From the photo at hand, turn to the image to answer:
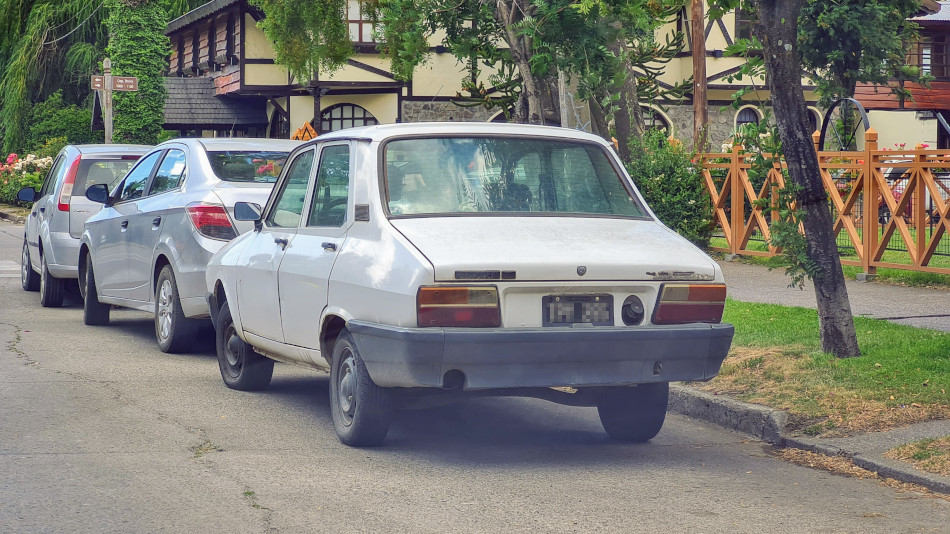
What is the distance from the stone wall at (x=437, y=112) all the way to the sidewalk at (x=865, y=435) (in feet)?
77.3

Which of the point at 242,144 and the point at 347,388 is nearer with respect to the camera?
the point at 347,388

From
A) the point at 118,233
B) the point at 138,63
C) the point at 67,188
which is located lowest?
the point at 118,233

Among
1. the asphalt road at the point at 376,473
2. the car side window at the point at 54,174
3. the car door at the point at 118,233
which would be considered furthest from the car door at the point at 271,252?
the car side window at the point at 54,174

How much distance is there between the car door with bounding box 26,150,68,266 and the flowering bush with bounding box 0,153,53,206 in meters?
20.6

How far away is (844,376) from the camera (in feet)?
25.9

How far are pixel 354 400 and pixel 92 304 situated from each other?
608 centimetres

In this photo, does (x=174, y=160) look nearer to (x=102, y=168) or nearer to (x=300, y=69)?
(x=102, y=168)

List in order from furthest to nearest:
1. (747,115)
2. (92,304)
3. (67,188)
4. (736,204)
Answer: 1. (747,115)
2. (736,204)
3. (67,188)
4. (92,304)

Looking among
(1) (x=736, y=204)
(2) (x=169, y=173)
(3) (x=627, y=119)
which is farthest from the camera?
(3) (x=627, y=119)

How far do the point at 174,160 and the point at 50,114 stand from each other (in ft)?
108

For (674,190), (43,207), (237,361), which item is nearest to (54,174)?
(43,207)

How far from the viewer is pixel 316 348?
22.5 ft

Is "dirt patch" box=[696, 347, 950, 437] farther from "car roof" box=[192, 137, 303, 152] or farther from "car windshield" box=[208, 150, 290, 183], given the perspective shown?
"car roof" box=[192, 137, 303, 152]

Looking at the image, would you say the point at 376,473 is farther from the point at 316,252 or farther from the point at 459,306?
the point at 316,252
